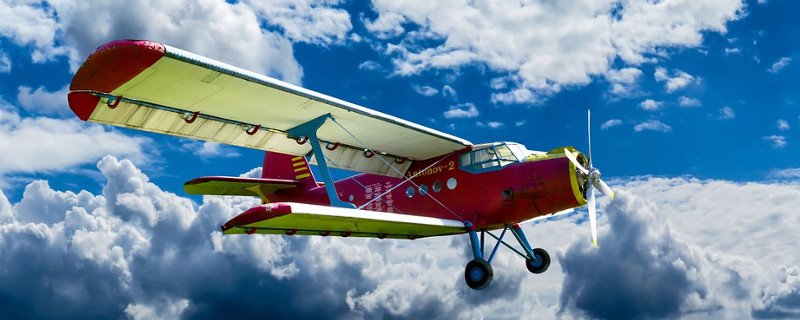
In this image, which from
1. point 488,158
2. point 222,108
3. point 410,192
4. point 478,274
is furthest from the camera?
point 410,192

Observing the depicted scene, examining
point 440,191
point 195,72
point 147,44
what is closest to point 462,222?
point 440,191

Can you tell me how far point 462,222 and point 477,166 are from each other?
1.40m

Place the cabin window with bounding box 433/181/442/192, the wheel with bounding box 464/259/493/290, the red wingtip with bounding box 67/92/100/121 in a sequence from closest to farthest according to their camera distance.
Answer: the red wingtip with bounding box 67/92/100/121
the wheel with bounding box 464/259/493/290
the cabin window with bounding box 433/181/442/192

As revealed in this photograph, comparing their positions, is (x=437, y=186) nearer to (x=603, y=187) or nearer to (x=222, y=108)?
(x=603, y=187)

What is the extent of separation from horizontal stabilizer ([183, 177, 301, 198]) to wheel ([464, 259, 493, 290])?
21.7 feet

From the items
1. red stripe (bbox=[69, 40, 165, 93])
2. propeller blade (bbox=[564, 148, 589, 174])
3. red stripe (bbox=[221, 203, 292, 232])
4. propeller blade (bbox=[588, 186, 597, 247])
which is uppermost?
red stripe (bbox=[69, 40, 165, 93])

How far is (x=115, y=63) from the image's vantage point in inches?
392

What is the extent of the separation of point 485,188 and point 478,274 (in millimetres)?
1995

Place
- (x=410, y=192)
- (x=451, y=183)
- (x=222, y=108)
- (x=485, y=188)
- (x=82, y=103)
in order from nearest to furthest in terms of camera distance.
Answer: (x=82, y=103)
(x=222, y=108)
(x=485, y=188)
(x=451, y=183)
(x=410, y=192)

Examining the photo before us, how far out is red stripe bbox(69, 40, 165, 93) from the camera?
968 cm

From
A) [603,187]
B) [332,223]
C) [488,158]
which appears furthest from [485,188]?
[332,223]

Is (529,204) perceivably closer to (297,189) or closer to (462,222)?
(462,222)

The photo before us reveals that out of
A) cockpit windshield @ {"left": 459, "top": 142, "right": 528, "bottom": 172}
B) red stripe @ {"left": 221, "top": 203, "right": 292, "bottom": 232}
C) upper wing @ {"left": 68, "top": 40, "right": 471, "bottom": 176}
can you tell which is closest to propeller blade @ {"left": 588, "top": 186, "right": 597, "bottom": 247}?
cockpit windshield @ {"left": 459, "top": 142, "right": 528, "bottom": 172}

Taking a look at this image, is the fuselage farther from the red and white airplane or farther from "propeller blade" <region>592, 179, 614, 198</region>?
"propeller blade" <region>592, 179, 614, 198</region>
